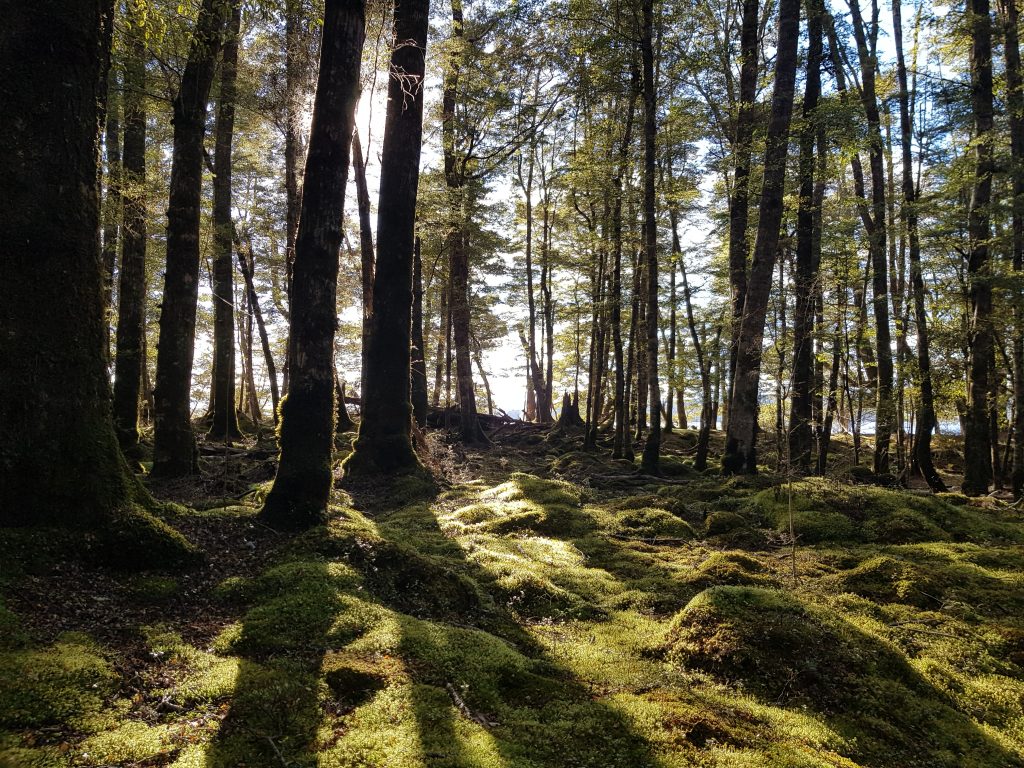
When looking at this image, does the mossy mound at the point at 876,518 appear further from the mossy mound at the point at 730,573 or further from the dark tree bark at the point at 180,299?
the dark tree bark at the point at 180,299

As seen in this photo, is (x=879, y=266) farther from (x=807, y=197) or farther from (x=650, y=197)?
(x=650, y=197)

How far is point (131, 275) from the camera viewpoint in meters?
12.2

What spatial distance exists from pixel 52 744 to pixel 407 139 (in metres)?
11.9

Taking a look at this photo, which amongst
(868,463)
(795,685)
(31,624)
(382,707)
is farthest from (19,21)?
(868,463)

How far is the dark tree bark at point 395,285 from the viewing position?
445 inches

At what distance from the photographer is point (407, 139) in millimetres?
11688

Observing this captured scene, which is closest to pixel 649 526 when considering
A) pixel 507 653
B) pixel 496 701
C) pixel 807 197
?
pixel 507 653

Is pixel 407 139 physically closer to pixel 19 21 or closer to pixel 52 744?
pixel 19 21

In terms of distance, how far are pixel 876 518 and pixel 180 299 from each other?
12.1 m

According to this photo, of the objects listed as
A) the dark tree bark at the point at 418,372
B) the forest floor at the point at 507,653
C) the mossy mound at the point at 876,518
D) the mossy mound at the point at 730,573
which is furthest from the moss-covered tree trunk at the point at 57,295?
the dark tree bark at the point at 418,372

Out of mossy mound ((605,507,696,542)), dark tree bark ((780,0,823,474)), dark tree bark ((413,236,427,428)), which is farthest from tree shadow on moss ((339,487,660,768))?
dark tree bark ((413,236,427,428))

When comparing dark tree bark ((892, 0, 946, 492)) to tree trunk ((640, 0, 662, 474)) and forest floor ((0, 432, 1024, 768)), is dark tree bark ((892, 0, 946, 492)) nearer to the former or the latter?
tree trunk ((640, 0, 662, 474))

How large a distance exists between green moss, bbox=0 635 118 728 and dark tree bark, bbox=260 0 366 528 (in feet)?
10.2

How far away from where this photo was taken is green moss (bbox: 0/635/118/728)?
2275mm
